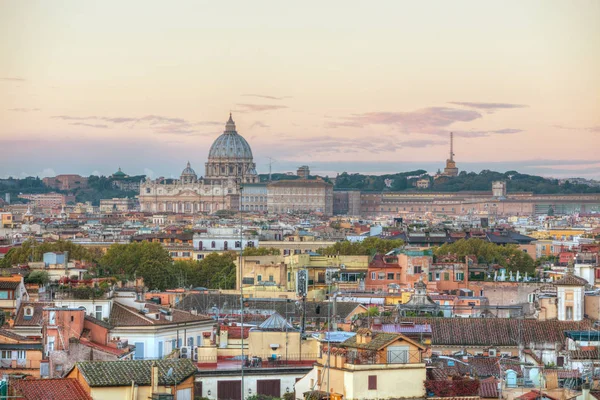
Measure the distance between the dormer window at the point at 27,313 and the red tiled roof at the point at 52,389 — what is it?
22.9ft

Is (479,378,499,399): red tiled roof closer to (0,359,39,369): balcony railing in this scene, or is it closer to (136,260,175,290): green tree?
(0,359,39,369): balcony railing

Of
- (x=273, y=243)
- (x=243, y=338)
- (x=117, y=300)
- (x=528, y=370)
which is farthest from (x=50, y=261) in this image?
(x=273, y=243)

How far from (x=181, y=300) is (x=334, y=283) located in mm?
6261

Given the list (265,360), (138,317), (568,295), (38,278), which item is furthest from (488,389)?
(38,278)

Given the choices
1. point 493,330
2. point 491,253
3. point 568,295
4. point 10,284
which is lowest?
point 491,253

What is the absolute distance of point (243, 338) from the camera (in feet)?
69.1

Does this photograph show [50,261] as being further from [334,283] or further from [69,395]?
[69,395]

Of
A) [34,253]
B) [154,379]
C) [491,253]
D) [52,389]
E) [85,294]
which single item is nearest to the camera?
[154,379]

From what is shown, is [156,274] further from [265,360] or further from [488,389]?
[488,389]

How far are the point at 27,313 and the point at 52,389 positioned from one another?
7.44m

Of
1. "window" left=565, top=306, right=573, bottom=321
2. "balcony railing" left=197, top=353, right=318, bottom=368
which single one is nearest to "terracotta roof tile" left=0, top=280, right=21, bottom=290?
"balcony railing" left=197, top=353, right=318, bottom=368

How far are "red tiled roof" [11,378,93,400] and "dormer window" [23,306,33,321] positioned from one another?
6982mm

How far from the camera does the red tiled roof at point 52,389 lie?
15633 millimetres

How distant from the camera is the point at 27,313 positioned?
23109 mm
